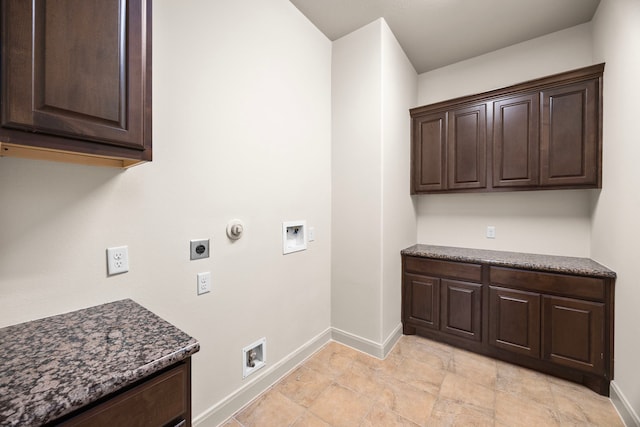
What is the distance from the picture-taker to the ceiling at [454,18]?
210cm

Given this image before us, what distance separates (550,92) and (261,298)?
115 inches

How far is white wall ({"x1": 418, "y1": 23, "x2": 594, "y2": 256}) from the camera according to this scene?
2383mm

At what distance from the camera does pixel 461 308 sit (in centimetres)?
243

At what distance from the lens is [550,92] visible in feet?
7.32

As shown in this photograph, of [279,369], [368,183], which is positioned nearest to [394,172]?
[368,183]

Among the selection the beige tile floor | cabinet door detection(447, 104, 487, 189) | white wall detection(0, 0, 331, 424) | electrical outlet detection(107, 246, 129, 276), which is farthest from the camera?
cabinet door detection(447, 104, 487, 189)

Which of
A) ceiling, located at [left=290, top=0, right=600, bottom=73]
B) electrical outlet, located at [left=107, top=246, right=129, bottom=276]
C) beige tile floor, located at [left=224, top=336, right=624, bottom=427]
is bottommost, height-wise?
beige tile floor, located at [left=224, top=336, right=624, bottom=427]

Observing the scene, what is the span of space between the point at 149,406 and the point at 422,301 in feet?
7.95

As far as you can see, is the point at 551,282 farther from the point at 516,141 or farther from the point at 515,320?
the point at 516,141

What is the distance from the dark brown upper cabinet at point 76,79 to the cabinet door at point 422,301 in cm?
250

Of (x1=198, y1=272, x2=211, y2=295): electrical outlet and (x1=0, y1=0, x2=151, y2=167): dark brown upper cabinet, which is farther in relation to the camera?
(x1=198, y1=272, x2=211, y2=295): electrical outlet

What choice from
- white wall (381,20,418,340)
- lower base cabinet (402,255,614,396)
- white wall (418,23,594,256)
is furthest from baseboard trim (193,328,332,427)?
white wall (418,23,594,256)

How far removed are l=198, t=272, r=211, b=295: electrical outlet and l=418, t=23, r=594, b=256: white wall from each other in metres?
2.46

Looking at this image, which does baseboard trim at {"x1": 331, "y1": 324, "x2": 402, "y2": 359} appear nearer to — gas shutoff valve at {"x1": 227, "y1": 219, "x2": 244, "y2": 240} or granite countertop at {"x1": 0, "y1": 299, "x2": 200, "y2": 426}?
gas shutoff valve at {"x1": 227, "y1": 219, "x2": 244, "y2": 240}
